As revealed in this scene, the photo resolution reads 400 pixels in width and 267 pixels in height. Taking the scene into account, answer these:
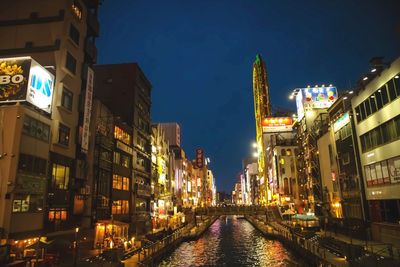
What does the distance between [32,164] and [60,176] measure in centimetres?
620

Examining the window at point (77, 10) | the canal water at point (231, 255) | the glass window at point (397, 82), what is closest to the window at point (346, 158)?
the canal water at point (231, 255)

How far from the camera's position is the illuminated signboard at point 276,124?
142762 millimetres

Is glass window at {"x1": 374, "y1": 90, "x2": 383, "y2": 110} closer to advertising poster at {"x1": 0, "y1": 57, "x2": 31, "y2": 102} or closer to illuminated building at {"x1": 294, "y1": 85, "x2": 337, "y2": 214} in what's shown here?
illuminated building at {"x1": 294, "y1": 85, "x2": 337, "y2": 214}

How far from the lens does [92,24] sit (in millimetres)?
45219

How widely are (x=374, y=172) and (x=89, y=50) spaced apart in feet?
132

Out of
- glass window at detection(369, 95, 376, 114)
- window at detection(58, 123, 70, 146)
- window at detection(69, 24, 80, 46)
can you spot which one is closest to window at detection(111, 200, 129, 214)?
window at detection(58, 123, 70, 146)

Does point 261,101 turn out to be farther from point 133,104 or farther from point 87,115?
point 87,115

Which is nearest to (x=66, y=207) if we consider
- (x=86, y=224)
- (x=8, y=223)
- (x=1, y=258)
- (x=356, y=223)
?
(x=86, y=224)

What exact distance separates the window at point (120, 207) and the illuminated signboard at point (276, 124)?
9584 cm

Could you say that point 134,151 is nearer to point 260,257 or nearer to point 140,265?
point 260,257

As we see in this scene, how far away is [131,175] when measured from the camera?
2474 inches

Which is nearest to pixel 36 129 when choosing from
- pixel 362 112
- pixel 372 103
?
pixel 372 103

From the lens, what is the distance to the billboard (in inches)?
1219

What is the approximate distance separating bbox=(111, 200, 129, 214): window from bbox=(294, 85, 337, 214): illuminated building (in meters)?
38.9
